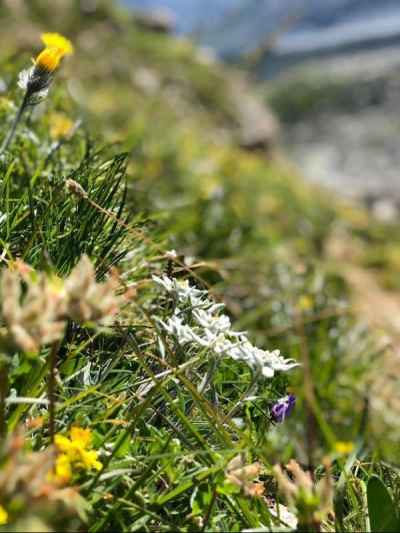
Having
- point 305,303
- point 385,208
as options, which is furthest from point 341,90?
point 305,303

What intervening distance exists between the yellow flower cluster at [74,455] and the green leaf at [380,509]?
0.29 metres

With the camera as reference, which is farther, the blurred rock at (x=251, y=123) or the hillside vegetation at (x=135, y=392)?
the blurred rock at (x=251, y=123)

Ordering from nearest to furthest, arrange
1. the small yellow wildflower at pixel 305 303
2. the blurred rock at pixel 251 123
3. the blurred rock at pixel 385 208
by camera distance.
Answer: the small yellow wildflower at pixel 305 303 < the blurred rock at pixel 251 123 < the blurred rock at pixel 385 208

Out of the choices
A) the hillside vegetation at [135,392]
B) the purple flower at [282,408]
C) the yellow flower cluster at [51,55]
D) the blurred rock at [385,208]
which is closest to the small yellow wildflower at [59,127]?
the hillside vegetation at [135,392]

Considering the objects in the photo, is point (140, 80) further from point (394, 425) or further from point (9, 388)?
point (9, 388)

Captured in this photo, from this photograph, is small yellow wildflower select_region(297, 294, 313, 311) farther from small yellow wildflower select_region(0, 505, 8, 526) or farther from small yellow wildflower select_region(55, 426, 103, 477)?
small yellow wildflower select_region(0, 505, 8, 526)

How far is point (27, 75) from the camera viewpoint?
86cm

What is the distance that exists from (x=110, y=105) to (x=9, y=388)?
17.8ft

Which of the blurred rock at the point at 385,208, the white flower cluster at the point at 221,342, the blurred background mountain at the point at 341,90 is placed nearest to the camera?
the white flower cluster at the point at 221,342

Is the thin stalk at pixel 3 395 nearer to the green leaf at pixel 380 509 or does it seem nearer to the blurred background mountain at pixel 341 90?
the green leaf at pixel 380 509

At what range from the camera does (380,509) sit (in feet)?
2.22

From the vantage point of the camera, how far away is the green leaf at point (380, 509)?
0.65 meters

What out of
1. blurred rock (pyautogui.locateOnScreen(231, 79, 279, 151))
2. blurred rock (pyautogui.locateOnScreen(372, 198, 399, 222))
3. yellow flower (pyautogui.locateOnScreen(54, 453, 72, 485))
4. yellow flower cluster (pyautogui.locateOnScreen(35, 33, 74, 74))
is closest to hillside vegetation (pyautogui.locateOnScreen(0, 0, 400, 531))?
yellow flower (pyautogui.locateOnScreen(54, 453, 72, 485))

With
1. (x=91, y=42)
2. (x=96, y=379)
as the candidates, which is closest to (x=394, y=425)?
(x=96, y=379)
